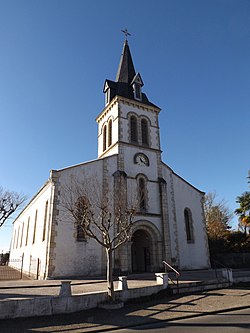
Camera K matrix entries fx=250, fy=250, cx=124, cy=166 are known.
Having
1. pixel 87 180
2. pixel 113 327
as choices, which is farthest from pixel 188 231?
pixel 113 327

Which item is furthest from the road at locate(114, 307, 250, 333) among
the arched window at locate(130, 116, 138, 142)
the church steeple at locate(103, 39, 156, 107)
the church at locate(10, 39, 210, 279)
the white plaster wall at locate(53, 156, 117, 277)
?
the church steeple at locate(103, 39, 156, 107)

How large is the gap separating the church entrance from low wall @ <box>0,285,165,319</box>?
9286 mm

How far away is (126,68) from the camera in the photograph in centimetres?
2544

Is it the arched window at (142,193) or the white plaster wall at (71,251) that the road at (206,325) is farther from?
the arched window at (142,193)

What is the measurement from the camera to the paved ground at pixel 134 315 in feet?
22.7

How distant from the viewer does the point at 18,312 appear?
764 centimetres

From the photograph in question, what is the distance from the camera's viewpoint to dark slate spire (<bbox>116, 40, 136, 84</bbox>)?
2457cm

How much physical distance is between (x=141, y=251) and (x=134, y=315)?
11.9m

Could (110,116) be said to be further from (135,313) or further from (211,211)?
(211,211)

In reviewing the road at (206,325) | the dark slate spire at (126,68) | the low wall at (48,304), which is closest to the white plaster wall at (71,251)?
the low wall at (48,304)

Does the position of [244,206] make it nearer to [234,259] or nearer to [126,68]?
[234,259]

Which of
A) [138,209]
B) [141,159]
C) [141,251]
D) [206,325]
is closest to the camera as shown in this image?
[206,325]

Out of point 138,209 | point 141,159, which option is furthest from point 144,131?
point 138,209

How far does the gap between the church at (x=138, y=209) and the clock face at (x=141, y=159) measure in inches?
3.3
